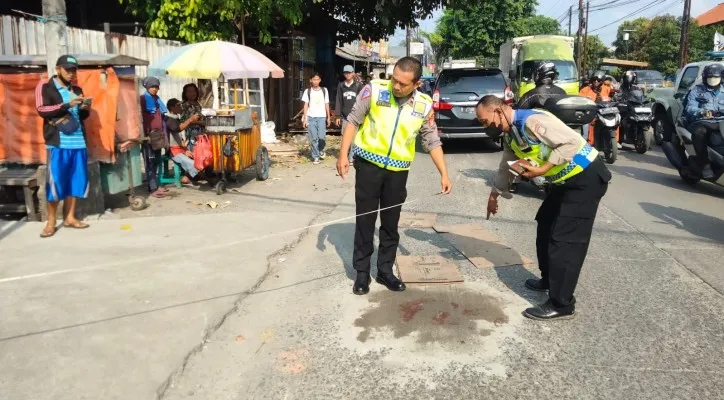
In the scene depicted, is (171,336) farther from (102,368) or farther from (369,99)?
(369,99)

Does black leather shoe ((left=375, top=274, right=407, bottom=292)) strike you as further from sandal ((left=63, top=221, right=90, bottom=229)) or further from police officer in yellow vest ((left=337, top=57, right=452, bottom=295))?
sandal ((left=63, top=221, right=90, bottom=229))

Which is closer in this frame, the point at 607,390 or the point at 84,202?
the point at 607,390

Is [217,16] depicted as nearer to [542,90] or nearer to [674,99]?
[542,90]

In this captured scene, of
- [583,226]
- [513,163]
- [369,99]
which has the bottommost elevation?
[583,226]

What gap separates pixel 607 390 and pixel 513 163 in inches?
60.6

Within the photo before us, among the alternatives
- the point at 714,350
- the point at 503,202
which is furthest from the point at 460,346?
the point at 503,202

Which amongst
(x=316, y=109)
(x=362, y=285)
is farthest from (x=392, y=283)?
(x=316, y=109)

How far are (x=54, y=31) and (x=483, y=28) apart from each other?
142ft

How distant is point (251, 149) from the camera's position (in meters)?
9.30

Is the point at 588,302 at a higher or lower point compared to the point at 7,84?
lower

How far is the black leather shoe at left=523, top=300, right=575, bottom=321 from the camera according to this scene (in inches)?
161

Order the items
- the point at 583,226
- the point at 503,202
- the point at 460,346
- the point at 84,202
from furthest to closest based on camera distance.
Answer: the point at 503,202
the point at 84,202
the point at 583,226
the point at 460,346

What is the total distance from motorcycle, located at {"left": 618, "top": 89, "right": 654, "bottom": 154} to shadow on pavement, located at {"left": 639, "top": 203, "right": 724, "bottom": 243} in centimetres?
509

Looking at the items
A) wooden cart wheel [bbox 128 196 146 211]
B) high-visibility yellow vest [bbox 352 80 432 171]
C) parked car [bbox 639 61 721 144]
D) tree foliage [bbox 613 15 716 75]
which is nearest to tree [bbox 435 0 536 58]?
tree foliage [bbox 613 15 716 75]
